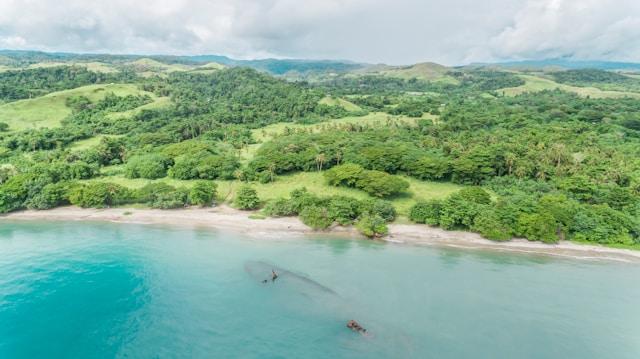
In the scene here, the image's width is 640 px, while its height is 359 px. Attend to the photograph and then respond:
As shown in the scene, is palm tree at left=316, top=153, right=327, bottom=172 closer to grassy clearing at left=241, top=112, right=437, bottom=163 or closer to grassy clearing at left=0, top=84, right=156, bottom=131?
grassy clearing at left=241, top=112, right=437, bottom=163

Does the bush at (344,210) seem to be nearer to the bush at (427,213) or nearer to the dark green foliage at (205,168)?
the bush at (427,213)

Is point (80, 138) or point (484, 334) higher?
point (80, 138)

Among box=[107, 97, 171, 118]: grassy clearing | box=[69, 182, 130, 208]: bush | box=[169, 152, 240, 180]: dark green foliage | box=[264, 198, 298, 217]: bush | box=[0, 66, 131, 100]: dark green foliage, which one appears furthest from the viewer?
box=[0, 66, 131, 100]: dark green foliage

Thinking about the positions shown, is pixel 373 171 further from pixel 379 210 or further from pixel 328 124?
pixel 328 124

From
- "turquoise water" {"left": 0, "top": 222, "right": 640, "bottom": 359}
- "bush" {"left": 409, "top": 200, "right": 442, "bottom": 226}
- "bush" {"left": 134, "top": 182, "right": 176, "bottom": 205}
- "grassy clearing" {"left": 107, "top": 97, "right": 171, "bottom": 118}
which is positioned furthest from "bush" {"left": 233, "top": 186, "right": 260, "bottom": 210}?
"grassy clearing" {"left": 107, "top": 97, "right": 171, "bottom": 118}

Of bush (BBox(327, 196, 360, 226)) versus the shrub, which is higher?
the shrub

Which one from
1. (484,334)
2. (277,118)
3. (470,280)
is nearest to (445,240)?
(470,280)

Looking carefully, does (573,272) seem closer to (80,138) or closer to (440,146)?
(440,146)


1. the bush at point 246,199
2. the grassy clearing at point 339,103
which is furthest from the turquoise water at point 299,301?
the grassy clearing at point 339,103
